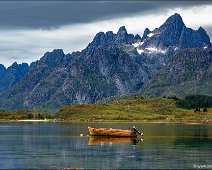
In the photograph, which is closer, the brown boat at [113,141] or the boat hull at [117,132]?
the brown boat at [113,141]

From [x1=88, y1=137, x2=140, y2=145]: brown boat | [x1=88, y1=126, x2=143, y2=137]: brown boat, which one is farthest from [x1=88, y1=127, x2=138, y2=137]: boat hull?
[x1=88, y1=137, x2=140, y2=145]: brown boat

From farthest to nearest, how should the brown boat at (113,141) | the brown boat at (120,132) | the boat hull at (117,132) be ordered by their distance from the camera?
the boat hull at (117,132), the brown boat at (120,132), the brown boat at (113,141)

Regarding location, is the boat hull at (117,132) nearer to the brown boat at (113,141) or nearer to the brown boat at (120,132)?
the brown boat at (120,132)

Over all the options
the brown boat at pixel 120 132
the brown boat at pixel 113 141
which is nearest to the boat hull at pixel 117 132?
the brown boat at pixel 120 132

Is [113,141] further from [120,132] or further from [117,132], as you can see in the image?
[120,132]

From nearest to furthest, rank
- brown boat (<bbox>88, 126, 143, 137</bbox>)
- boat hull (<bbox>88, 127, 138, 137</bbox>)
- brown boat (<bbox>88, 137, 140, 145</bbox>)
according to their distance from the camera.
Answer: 1. brown boat (<bbox>88, 137, 140, 145</bbox>)
2. brown boat (<bbox>88, 126, 143, 137</bbox>)
3. boat hull (<bbox>88, 127, 138, 137</bbox>)

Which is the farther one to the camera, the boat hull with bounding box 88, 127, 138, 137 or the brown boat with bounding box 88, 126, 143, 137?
the boat hull with bounding box 88, 127, 138, 137

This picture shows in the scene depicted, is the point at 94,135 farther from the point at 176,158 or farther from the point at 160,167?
the point at 160,167

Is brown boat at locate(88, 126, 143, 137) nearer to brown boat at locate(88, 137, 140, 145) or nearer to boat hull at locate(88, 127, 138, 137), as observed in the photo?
boat hull at locate(88, 127, 138, 137)

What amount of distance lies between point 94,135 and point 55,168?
104568mm

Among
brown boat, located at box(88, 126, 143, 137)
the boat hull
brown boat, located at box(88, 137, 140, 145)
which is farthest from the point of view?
the boat hull

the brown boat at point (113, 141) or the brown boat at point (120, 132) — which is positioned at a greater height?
the brown boat at point (120, 132)

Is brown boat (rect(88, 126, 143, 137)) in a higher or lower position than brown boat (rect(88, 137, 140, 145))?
higher

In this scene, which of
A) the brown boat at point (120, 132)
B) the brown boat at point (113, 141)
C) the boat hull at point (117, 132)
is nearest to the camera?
the brown boat at point (113, 141)
